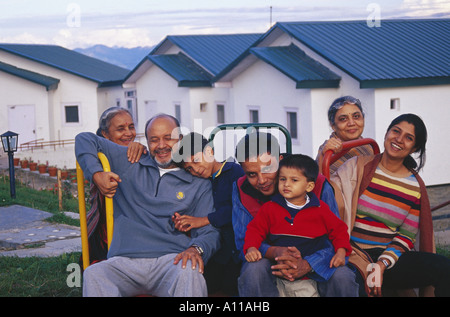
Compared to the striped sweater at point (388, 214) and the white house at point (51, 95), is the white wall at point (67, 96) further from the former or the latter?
the striped sweater at point (388, 214)

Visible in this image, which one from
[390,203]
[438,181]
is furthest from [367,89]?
[390,203]

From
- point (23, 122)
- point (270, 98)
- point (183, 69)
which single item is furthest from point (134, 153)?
point (23, 122)

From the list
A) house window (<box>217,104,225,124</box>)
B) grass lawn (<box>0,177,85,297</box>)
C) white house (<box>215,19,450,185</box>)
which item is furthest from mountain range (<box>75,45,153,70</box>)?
grass lawn (<box>0,177,85,297</box>)

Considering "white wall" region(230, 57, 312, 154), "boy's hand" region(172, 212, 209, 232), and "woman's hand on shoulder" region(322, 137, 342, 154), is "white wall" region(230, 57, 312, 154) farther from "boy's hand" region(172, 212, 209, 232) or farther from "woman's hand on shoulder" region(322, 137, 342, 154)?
"boy's hand" region(172, 212, 209, 232)

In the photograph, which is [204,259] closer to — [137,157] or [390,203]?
[137,157]

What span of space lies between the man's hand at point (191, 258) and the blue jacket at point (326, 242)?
26cm

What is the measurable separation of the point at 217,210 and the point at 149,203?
0.47 m

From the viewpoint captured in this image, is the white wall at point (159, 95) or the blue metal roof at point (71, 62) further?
the blue metal roof at point (71, 62)

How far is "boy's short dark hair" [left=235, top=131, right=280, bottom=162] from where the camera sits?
3850mm

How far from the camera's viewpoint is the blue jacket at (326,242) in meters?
3.60

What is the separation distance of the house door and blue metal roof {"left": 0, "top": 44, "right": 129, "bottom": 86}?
240 centimetres

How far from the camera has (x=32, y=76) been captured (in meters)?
25.0

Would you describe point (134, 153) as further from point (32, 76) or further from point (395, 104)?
point (32, 76)

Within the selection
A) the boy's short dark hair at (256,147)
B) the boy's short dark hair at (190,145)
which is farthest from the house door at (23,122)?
the boy's short dark hair at (256,147)
